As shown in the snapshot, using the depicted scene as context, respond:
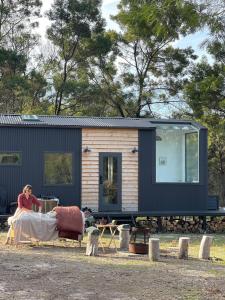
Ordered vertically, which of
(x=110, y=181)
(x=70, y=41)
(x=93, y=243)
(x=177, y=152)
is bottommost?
(x=93, y=243)

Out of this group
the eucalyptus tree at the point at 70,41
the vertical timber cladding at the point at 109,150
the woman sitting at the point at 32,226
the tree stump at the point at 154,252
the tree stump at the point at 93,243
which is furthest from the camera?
the eucalyptus tree at the point at 70,41

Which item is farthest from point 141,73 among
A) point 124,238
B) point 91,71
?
point 124,238

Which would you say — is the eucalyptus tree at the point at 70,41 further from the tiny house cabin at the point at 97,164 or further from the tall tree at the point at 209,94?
the tiny house cabin at the point at 97,164

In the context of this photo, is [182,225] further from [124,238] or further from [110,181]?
[124,238]

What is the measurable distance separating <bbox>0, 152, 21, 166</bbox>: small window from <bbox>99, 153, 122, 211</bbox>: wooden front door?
7.49 feet

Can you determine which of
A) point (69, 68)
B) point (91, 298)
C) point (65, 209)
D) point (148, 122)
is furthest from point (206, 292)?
point (69, 68)

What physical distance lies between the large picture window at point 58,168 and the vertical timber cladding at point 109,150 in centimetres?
41

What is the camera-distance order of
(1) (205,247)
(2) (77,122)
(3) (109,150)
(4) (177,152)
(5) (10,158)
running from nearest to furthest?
(1) (205,247) → (5) (10,158) → (3) (109,150) → (2) (77,122) → (4) (177,152)

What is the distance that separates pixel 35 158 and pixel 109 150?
2082mm

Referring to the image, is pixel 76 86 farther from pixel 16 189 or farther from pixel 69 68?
pixel 16 189

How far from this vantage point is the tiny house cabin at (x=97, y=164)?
15.3m

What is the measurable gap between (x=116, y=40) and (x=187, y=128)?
12800 millimetres

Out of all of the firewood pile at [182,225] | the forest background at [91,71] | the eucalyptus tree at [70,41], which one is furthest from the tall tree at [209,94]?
the firewood pile at [182,225]

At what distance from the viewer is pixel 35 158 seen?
15.3m
